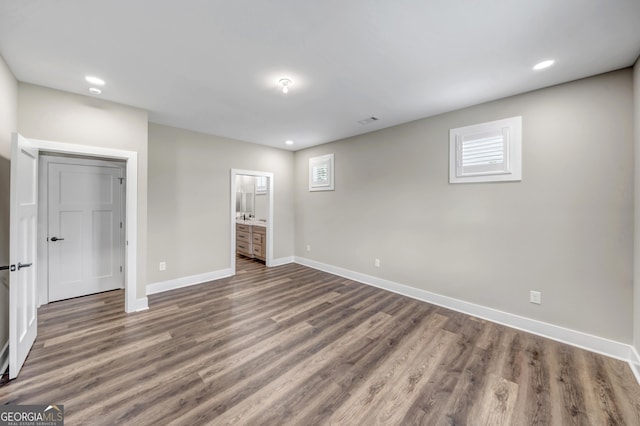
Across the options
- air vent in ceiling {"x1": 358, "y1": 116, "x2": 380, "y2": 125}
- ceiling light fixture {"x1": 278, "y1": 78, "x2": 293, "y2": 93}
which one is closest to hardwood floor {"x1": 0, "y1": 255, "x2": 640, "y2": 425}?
ceiling light fixture {"x1": 278, "y1": 78, "x2": 293, "y2": 93}

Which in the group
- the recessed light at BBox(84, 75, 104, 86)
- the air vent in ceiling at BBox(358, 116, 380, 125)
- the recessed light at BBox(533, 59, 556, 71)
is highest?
the air vent in ceiling at BBox(358, 116, 380, 125)

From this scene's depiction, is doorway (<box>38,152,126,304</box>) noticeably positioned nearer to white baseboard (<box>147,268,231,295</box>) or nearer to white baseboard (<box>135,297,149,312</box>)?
white baseboard (<box>147,268,231,295</box>)

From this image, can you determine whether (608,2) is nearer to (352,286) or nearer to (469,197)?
(469,197)

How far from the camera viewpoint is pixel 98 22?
69.2 inches

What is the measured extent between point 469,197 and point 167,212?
14.8ft

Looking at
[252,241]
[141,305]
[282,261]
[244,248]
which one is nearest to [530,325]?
[282,261]

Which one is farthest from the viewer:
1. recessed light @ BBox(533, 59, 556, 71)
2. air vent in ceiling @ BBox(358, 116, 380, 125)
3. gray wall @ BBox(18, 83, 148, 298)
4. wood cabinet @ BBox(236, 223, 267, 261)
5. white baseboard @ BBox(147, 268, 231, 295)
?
wood cabinet @ BBox(236, 223, 267, 261)

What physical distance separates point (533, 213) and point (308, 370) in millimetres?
2903

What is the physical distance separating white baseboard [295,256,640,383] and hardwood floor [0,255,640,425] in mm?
110

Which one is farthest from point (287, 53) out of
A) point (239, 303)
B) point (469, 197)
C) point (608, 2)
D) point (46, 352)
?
point (46, 352)

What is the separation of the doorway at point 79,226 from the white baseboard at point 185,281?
66 cm

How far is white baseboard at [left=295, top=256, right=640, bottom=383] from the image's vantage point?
2.31 m

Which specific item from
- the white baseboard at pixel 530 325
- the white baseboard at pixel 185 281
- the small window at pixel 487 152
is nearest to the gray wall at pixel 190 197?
the white baseboard at pixel 185 281

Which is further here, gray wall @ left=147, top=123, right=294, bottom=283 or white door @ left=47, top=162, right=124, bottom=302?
gray wall @ left=147, top=123, right=294, bottom=283
